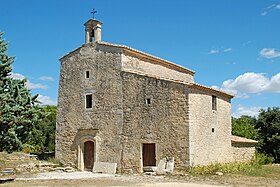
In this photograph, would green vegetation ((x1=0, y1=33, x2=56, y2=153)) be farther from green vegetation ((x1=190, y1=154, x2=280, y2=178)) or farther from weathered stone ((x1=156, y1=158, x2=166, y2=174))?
green vegetation ((x1=190, y1=154, x2=280, y2=178))

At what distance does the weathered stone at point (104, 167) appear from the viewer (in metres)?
19.0

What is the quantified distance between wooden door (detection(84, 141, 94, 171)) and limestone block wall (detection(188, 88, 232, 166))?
21.2 ft

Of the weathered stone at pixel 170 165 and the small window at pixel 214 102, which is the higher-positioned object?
the small window at pixel 214 102

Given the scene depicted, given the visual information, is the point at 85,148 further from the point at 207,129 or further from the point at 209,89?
the point at 209,89

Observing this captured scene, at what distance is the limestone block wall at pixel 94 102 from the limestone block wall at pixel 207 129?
423 centimetres

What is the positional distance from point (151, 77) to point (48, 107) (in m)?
37.5

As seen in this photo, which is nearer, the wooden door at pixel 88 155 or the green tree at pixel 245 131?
the wooden door at pixel 88 155

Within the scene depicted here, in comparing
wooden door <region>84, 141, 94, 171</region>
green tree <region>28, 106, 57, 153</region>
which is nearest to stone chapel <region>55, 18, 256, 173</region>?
wooden door <region>84, 141, 94, 171</region>

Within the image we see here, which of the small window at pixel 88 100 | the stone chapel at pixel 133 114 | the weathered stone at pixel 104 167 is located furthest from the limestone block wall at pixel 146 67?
the weathered stone at pixel 104 167

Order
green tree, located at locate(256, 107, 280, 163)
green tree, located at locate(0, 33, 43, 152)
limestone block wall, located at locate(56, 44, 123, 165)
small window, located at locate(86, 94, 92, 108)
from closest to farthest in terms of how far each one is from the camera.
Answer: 1. green tree, located at locate(0, 33, 43, 152)
2. limestone block wall, located at locate(56, 44, 123, 165)
3. small window, located at locate(86, 94, 92, 108)
4. green tree, located at locate(256, 107, 280, 163)

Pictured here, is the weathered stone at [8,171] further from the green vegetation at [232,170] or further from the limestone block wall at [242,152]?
the limestone block wall at [242,152]

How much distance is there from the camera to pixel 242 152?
22.2 meters

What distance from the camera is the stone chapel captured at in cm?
1773

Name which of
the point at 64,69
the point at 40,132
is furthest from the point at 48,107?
the point at 64,69
